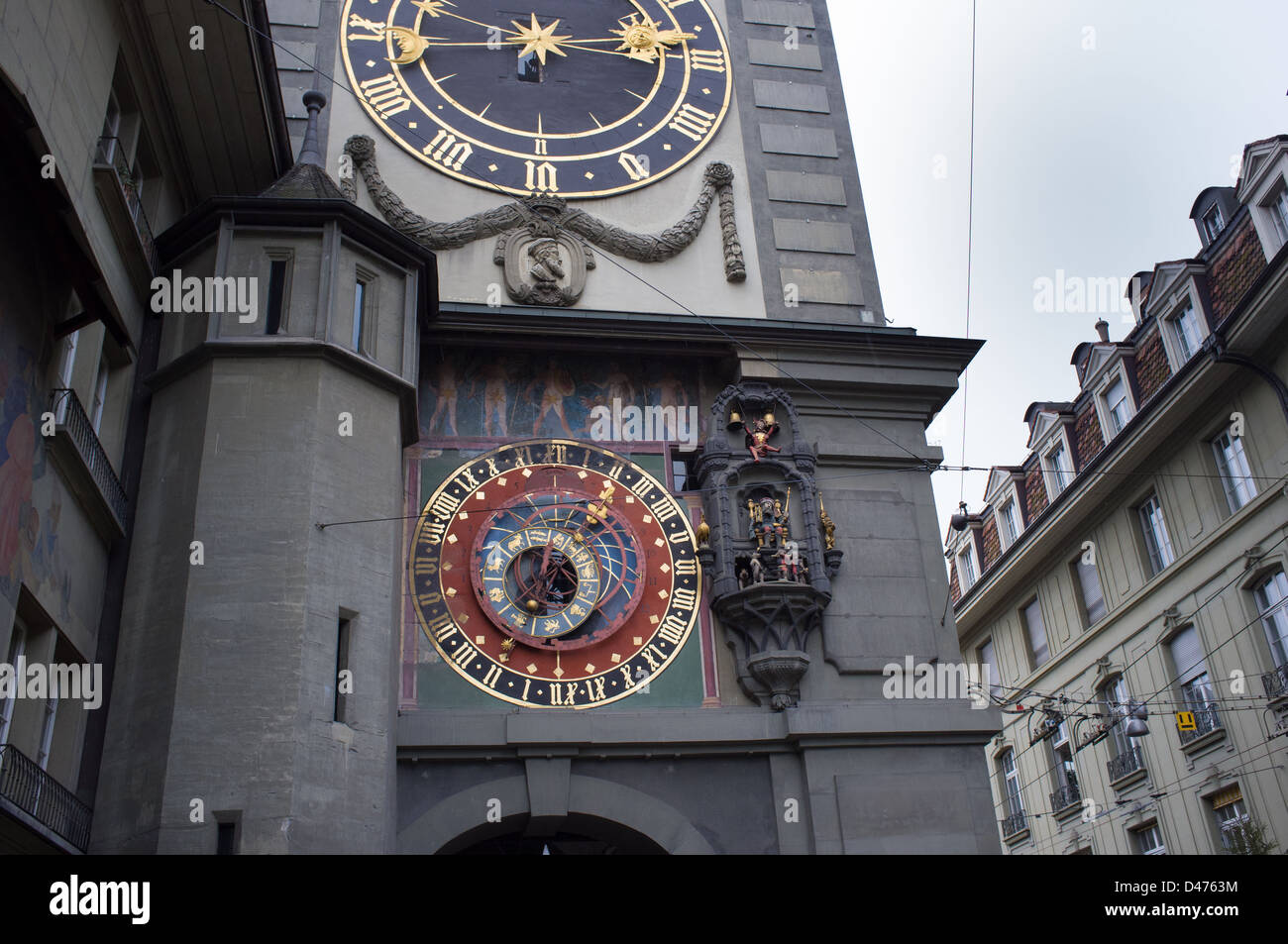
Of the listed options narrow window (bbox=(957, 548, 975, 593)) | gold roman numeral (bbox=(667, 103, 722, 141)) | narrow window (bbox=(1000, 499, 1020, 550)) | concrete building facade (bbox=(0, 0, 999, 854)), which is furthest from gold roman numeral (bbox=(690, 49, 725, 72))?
narrow window (bbox=(957, 548, 975, 593))

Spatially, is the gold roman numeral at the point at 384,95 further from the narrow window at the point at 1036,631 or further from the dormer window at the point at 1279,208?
the narrow window at the point at 1036,631

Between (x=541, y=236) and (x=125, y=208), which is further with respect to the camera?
(x=541, y=236)

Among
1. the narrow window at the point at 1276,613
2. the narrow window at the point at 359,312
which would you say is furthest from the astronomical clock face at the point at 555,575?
the narrow window at the point at 1276,613

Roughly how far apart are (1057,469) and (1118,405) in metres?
2.76

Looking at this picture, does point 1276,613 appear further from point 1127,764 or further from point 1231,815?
point 1127,764

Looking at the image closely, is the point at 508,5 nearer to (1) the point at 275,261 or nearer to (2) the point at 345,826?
(1) the point at 275,261

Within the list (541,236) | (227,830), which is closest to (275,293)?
(541,236)

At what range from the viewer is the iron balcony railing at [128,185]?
1146 centimetres

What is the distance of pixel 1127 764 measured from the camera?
23.8 metres

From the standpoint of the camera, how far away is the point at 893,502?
14.7 m

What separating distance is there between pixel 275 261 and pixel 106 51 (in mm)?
2523

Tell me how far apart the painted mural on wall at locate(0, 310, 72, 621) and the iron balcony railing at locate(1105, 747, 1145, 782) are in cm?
1911

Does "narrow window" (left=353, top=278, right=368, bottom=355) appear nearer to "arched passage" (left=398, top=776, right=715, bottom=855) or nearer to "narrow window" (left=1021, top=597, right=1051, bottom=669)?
"arched passage" (left=398, top=776, right=715, bottom=855)

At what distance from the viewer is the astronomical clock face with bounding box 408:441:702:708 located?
43.2 feet
